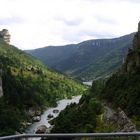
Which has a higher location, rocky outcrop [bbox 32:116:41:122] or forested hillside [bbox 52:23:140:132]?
forested hillside [bbox 52:23:140:132]

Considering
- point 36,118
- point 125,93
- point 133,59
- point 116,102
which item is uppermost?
point 133,59

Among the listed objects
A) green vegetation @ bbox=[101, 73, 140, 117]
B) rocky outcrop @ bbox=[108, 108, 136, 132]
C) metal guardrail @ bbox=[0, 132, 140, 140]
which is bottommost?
rocky outcrop @ bbox=[108, 108, 136, 132]

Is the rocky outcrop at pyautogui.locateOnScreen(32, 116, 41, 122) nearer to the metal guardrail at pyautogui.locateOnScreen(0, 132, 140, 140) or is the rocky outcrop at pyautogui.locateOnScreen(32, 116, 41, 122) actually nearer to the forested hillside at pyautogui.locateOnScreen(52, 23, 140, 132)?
the forested hillside at pyautogui.locateOnScreen(52, 23, 140, 132)

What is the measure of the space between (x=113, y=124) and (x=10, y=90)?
366 feet

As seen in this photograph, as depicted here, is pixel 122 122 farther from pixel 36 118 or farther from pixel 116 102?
pixel 36 118

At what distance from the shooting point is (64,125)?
3912 inches

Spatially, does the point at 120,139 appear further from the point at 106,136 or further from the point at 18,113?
the point at 18,113

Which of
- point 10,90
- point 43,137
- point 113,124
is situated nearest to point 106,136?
point 43,137

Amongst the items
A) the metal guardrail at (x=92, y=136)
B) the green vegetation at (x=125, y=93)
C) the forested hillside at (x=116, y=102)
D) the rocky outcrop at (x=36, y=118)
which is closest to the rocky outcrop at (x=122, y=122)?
the forested hillside at (x=116, y=102)

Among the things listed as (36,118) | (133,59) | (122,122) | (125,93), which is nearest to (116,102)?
(125,93)

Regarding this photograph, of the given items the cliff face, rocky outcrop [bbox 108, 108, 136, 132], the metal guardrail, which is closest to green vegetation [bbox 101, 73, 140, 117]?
the cliff face

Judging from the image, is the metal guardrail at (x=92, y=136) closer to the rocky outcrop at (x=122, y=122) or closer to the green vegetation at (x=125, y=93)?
the rocky outcrop at (x=122, y=122)

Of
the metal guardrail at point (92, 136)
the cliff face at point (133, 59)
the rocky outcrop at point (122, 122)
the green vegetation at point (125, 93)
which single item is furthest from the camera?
the cliff face at point (133, 59)

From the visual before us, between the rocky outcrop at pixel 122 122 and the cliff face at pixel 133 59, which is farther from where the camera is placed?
the cliff face at pixel 133 59
